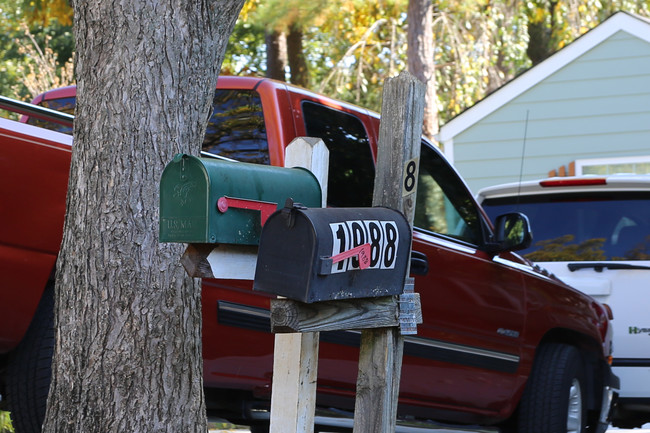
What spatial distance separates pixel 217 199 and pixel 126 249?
0.96 metres

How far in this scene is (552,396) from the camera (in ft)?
19.7

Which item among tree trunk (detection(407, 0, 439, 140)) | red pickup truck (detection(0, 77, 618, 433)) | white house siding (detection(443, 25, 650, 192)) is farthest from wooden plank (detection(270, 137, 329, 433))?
tree trunk (detection(407, 0, 439, 140))

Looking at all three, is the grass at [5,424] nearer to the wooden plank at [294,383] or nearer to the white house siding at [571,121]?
the wooden plank at [294,383]

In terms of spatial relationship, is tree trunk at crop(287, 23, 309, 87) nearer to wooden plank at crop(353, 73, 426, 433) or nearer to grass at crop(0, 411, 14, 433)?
grass at crop(0, 411, 14, 433)

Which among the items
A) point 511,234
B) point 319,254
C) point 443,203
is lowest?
point 319,254

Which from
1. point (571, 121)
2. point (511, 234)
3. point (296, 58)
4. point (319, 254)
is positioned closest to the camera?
point (319, 254)

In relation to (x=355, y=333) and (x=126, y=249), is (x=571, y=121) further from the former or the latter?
(x=126, y=249)

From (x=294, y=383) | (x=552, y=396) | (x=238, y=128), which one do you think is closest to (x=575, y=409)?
(x=552, y=396)

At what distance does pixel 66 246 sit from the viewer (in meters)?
3.55

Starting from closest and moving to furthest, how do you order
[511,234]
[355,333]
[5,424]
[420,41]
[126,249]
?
[126,249] → [355,333] → [511,234] → [5,424] → [420,41]

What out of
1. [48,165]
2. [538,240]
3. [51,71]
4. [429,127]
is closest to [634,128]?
[429,127]

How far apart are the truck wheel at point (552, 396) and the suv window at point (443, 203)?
0.95 m

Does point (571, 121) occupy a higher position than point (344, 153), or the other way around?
point (571, 121)

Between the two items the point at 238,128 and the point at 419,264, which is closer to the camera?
the point at 238,128
